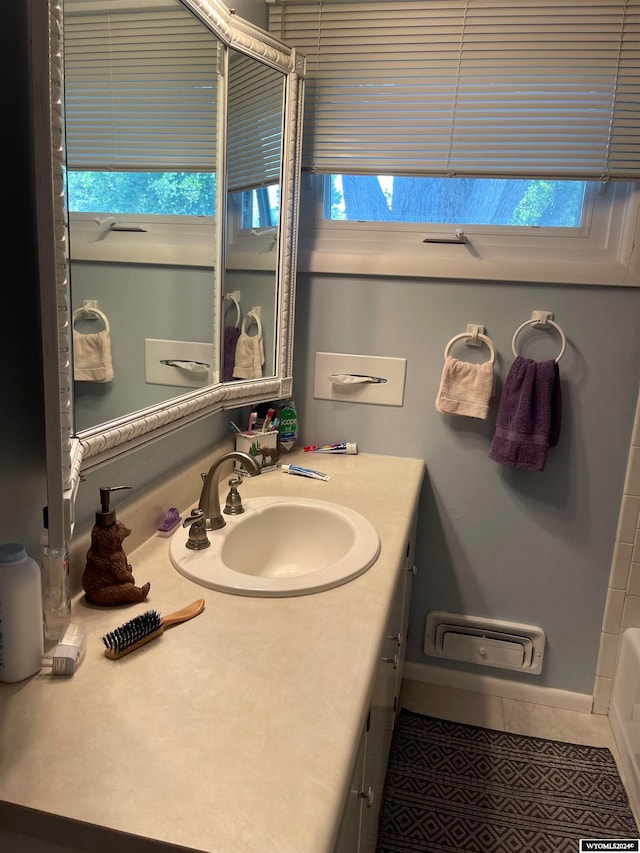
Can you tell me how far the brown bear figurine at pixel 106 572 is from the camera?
38.0 inches

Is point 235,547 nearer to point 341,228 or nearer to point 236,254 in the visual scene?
point 236,254

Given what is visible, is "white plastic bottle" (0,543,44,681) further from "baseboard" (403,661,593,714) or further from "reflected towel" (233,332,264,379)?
"baseboard" (403,661,593,714)

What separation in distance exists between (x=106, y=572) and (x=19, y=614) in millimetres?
197

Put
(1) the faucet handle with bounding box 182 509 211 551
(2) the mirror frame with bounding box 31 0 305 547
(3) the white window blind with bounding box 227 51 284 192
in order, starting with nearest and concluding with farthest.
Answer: (2) the mirror frame with bounding box 31 0 305 547, (1) the faucet handle with bounding box 182 509 211 551, (3) the white window blind with bounding box 227 51 284 192

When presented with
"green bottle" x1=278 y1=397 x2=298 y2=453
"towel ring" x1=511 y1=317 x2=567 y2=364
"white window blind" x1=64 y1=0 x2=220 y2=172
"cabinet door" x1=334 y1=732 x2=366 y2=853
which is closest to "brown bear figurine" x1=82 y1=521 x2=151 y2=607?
"cabinet door" x1=334 y1=732 x2=366 y2=853

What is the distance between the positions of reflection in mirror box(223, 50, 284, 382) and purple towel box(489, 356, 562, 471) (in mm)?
684

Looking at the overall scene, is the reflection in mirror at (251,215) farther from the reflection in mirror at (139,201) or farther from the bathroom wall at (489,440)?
the bathroom wall at (489,440)

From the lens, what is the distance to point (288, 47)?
5.09 ft

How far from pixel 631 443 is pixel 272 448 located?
3.33 ft

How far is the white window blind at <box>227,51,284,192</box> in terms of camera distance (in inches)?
56.1

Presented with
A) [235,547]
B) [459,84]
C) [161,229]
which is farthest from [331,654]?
[459,84]

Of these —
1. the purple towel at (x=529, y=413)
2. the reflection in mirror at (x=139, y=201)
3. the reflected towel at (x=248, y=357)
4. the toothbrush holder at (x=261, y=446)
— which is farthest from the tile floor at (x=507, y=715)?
the reflection in mirror at (x=139, y=201)

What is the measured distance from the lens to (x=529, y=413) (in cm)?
168

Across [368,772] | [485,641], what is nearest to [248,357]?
[368,772]
